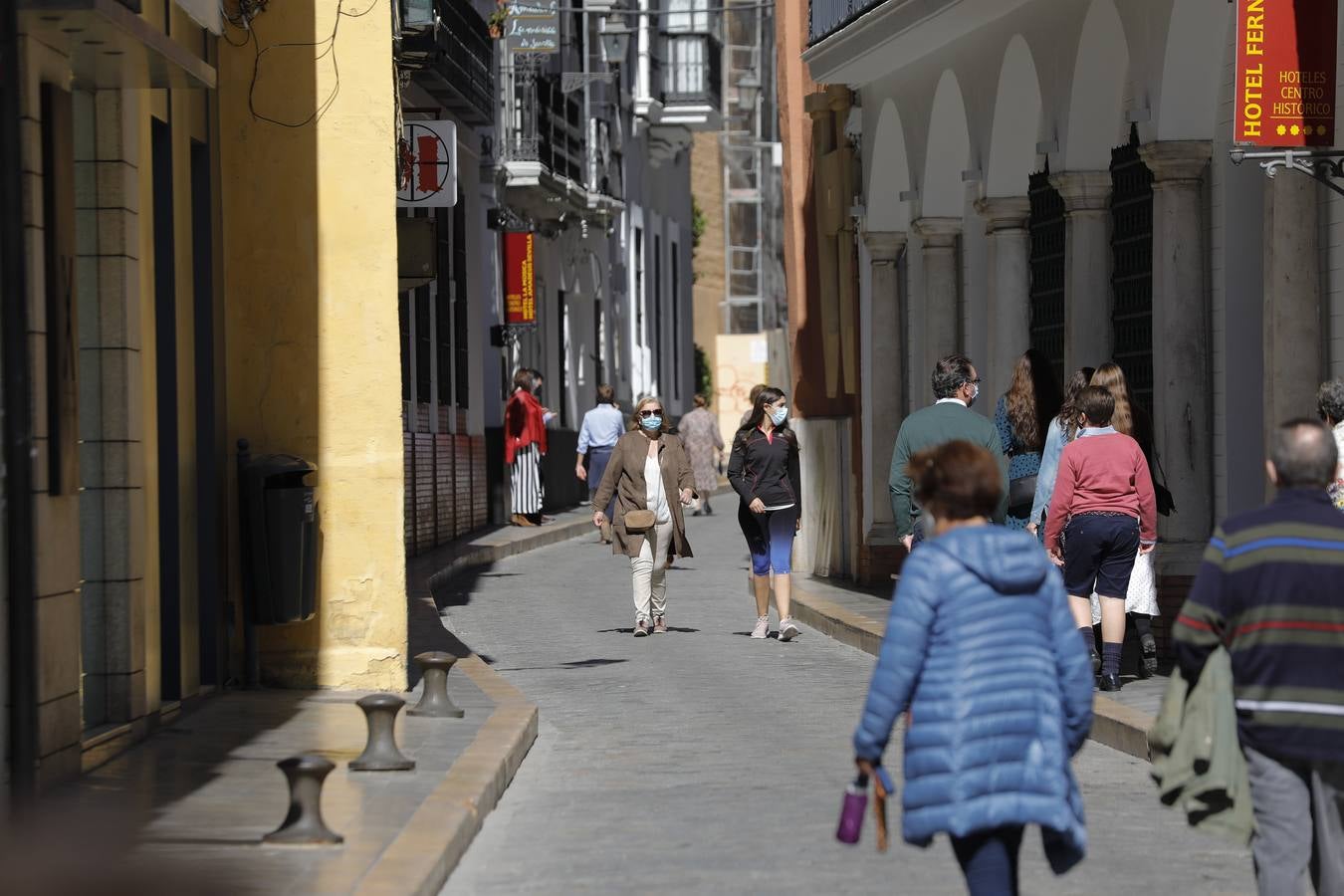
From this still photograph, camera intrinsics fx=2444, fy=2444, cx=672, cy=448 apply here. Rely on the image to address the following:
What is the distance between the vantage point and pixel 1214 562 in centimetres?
601

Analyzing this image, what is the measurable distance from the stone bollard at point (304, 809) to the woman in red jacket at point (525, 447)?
70.7 ft

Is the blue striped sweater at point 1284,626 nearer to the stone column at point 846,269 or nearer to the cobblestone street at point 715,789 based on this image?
the cobblestone street at point 715,789

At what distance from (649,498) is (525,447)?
506 inches

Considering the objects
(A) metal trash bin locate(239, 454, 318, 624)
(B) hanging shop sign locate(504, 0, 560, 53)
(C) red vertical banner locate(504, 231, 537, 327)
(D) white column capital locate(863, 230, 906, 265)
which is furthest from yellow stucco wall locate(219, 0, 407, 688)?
(C) red vertical banner locate(504, 231, 537, 327)

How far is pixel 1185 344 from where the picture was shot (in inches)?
567

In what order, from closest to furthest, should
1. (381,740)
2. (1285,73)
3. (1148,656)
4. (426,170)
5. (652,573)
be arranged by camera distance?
(381,740) → (1285,73) → (1148,656) → (652,573) → (426,170)

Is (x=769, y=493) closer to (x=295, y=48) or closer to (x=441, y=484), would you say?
(x=295, y=48)

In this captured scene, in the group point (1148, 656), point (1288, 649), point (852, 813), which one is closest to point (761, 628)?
point (1148, 656)

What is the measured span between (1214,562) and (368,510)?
7.58 metres

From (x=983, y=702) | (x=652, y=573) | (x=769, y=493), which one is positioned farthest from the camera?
(x=652, y=573)

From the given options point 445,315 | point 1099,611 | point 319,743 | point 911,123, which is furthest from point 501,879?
point 445,315

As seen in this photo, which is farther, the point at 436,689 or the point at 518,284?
the point at 518,284

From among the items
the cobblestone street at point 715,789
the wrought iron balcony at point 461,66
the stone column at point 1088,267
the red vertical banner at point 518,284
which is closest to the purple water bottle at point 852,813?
the cobblestone street at point 715,789

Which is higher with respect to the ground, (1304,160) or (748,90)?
(748,90)
